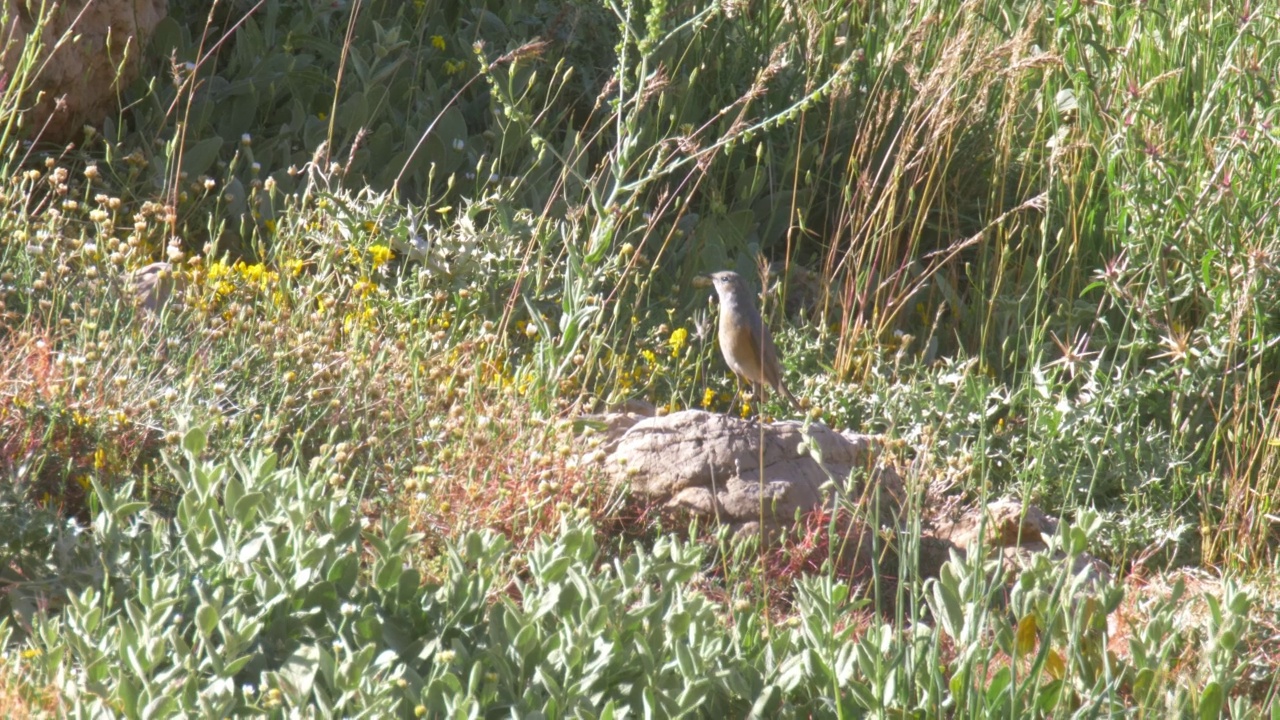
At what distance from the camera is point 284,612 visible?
8.04 feet

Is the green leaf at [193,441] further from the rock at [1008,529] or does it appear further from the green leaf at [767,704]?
the rock at [1008,529]

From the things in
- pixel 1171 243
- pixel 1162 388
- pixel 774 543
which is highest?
pixel 1171 243

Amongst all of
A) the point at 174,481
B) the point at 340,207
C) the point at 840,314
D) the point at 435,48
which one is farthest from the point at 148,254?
the point at 840,314

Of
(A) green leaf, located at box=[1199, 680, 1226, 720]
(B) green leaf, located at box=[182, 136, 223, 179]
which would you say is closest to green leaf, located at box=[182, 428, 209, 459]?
(A) green leaf, located at box=[1199, 680, 1226, 720]

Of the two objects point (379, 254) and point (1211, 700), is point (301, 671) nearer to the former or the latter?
point (1211, 700)

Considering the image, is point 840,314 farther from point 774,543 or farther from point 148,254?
point 148,254

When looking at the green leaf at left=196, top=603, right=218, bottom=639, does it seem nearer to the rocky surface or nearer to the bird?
the rocky surface

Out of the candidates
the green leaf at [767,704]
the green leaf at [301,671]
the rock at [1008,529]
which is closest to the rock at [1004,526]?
the rock at [1008,529]

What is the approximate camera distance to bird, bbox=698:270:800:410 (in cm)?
454

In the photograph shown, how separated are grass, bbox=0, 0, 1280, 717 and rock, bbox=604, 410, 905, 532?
0.30ft

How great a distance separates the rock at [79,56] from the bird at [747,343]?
7.57 feet

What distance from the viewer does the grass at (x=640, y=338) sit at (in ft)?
8.34

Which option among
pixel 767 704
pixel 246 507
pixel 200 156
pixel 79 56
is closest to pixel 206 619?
pixel 246 507

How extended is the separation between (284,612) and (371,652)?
0.37 metres
